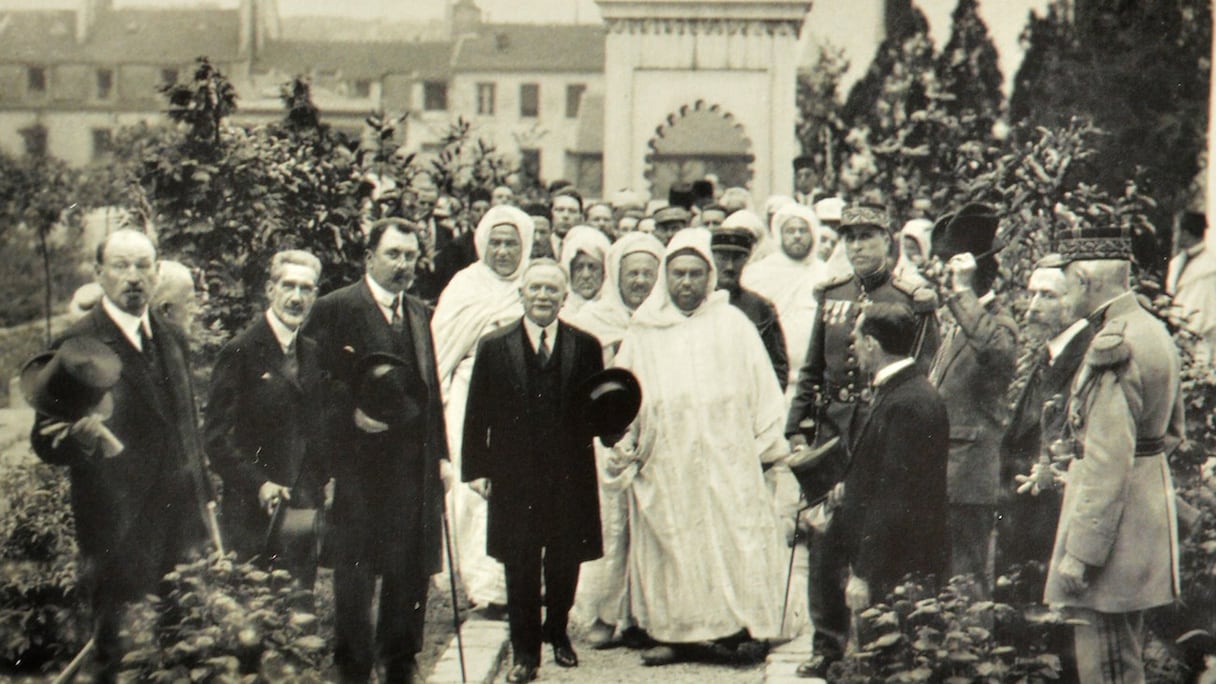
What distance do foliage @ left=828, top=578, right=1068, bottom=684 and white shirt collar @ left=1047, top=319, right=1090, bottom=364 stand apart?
1116 mm

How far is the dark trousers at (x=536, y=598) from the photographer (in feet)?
21.6

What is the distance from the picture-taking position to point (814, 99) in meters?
16.1

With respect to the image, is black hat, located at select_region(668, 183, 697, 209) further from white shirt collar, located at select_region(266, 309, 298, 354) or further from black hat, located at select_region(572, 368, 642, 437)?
white shirt collar, located at select_region(266, 309, 298, 354)

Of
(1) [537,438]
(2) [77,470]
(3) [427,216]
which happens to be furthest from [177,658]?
(3) [427,216]

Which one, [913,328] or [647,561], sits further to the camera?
[647,561]

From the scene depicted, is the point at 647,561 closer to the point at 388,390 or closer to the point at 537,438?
the point at 537,438

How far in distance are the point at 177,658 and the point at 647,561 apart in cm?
219

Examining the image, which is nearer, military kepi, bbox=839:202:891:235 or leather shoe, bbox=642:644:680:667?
leather shoe, bbox=642:644:680:667

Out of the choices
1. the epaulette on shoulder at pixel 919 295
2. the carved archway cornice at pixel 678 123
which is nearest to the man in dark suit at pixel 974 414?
the epaulette on shoulder at pixel 919 295

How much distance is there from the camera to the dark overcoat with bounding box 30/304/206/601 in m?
6.00

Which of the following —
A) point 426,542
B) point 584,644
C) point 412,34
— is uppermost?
point 412,34

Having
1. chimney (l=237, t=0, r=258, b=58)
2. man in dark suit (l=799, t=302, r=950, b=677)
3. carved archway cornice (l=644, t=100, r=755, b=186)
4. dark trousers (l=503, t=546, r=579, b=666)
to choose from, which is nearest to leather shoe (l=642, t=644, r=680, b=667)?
dark trousers (l=503, t=546, r=579, b=666)

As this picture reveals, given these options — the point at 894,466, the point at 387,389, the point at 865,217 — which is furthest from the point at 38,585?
the point at 865,217

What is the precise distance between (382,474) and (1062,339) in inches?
114
